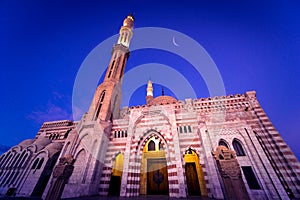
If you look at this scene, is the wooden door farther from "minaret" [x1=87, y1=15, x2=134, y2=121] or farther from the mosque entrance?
"minaret" [x1=87, y1=15, x2=134, y2=121]

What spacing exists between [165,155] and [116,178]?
5968mm

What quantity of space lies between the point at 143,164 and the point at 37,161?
12273mm

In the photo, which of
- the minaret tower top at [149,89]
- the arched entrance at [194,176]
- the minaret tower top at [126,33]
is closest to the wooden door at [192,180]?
the arched entrance at [194,176]

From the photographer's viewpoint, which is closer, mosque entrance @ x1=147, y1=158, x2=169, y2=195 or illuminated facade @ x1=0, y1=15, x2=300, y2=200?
illuminated facade @ x1=0, y1=15, x2=300, y2=200

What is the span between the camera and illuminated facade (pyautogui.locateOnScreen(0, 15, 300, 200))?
9906 mm

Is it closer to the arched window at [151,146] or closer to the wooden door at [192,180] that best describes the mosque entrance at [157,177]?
the arched window at [151,146]

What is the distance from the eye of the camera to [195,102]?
1579 centimetres

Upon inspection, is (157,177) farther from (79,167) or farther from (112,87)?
(112,87)

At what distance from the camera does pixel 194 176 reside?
12461mm

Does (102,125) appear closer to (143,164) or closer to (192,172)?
(143,164)

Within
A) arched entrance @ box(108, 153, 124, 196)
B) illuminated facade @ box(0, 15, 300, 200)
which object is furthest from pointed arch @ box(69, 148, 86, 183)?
arched entrance @ box(108, 153, 124, 196)

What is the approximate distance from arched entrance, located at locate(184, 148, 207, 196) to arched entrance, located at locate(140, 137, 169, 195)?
222cm

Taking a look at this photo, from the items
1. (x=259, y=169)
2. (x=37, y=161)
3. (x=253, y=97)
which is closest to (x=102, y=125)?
(x=37, y=161)

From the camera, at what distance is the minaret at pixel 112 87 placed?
55.1 feet
